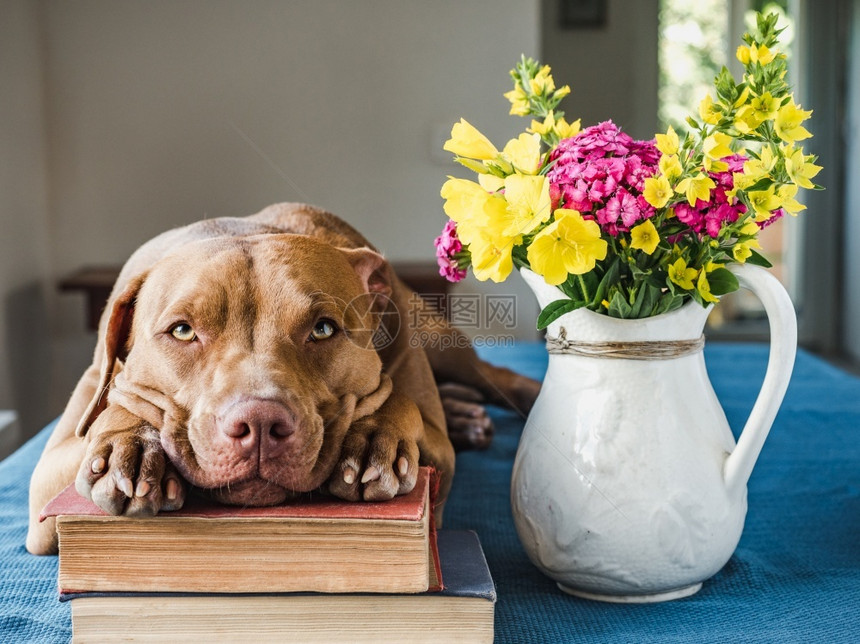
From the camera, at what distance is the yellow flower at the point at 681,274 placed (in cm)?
81

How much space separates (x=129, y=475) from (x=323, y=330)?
0.87 feet

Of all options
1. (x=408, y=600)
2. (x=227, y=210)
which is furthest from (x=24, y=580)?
(x=227, y=210)

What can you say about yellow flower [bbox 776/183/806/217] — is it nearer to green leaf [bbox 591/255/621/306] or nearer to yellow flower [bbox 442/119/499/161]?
green leaf [bbox 591/255/621/306]

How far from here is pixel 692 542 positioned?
844 millimetres

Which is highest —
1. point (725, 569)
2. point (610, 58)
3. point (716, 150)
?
point (610, 58)

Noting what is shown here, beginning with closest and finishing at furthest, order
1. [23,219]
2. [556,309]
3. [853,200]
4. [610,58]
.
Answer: [556,309] < [23,219] < [610,58] < [853,200]

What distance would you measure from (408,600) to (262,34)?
3.17 meters

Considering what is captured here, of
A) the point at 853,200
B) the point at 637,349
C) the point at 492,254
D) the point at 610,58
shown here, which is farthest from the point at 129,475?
the point at 853,200

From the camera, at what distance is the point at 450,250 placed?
93 centimetres

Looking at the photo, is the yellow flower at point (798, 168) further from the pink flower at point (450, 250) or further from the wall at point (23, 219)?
the wall at point (23, 219)

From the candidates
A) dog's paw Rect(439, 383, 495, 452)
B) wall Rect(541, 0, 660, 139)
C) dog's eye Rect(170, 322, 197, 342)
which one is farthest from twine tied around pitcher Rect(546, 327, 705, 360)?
wall Rect(541, 0, 660, 139)

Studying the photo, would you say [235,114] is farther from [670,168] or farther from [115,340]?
[670,168]

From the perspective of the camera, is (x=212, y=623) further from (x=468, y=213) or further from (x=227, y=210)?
(x=227, y=210)

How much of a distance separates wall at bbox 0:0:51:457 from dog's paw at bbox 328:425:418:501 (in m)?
2.68
